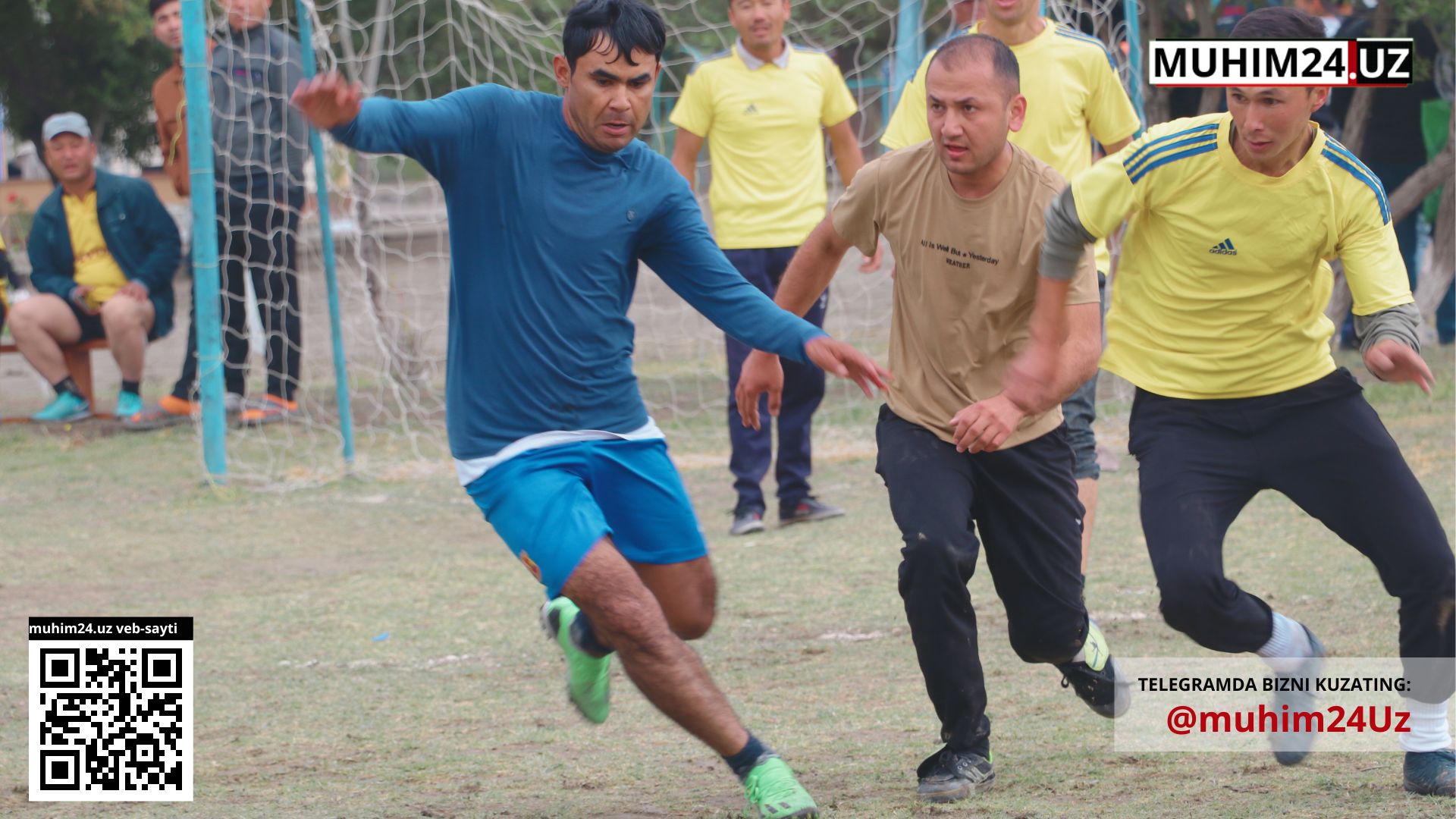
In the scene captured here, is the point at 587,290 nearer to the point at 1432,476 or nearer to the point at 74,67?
the point at 1432,476

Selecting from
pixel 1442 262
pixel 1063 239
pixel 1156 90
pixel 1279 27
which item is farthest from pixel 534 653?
pixel 1442 262

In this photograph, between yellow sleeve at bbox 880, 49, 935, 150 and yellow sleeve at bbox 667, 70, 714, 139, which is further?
yellow sleeve at bbox 667, 70, 714, 139

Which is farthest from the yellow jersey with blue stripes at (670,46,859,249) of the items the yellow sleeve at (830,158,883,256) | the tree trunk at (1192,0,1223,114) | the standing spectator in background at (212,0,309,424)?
the tree trunk at (1192,0,1223,114)

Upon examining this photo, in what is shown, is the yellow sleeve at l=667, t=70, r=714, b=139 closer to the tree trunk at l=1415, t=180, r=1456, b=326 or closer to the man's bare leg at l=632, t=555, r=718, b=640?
the man's bare leg at l=632, t=555, r=718, b=640

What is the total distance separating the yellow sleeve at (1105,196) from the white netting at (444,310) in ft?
19.9

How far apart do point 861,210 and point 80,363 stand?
8.88m

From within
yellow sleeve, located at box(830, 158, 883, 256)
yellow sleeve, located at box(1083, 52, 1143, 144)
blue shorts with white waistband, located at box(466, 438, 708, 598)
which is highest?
yellow sleeve, located at box(1083, 52, 1143, 144)

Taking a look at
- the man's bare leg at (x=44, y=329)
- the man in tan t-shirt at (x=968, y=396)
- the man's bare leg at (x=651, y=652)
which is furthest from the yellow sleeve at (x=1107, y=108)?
the man's bare leg at (x=44, y=329)

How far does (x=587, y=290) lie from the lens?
4453mm

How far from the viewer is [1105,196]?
4203 millimetres

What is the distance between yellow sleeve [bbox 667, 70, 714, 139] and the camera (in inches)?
327

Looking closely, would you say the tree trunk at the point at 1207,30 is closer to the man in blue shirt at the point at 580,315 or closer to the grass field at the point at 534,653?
the grass field at the point at 534,653

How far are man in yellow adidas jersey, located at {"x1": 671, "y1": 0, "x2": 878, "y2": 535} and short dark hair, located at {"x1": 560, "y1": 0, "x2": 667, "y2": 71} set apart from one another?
12.5 ft

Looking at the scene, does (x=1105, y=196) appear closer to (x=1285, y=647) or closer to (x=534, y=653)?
(x=1285, y=647)
